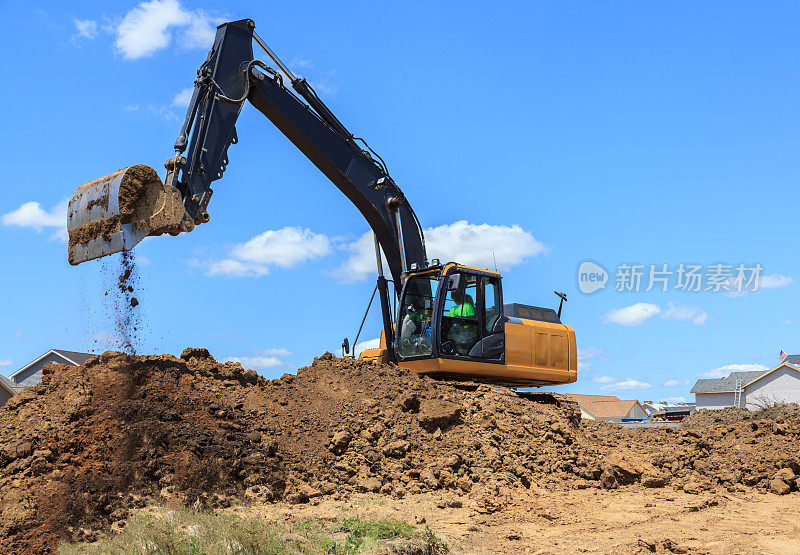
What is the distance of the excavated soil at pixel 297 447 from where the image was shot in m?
8.51

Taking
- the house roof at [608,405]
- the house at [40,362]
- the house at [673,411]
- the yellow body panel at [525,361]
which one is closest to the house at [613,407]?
the house roof at [608,405]

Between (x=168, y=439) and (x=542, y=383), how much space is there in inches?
297

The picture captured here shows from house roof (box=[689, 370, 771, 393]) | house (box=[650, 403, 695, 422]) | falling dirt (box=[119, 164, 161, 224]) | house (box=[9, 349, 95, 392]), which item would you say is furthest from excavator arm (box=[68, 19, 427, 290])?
house roof (box=[689, 370, 771, 393])

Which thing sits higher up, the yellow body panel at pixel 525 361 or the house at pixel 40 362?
the house at pixel 40 362

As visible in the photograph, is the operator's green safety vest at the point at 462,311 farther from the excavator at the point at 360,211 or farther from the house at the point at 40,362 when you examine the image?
the house at the point at 40,362

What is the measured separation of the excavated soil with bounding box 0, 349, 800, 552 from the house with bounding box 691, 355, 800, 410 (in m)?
30.5

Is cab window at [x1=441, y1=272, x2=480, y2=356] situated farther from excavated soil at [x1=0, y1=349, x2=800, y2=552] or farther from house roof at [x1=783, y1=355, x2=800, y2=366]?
house roof at [x1=783, y1=355, x2=800, y2=366]

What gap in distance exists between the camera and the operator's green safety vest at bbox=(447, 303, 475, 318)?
Result: 1231 cm

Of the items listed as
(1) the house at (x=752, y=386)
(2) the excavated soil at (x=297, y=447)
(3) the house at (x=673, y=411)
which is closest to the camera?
(2) the excavated soil at (x=297, y=447)

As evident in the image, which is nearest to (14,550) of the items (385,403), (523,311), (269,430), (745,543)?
(269,430)

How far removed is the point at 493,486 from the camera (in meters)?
9.49

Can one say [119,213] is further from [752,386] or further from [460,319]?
[752,386]

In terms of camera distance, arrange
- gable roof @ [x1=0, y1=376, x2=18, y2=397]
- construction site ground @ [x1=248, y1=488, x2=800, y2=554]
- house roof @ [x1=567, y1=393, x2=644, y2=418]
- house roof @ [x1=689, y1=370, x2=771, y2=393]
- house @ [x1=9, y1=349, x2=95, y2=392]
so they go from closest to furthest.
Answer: construction site ground @ [x1=248, y1=488, x2=800, y2=554] < gable roof @ [x1=0, y1=376, x2=18, y2=397] < house @ [x1=9, y1=349, x2=95, y2=392] < house roof @ [x1=689, y1=370, x2=771, y2=393] < house roof @ [x1=567, y1=393, x2=644, y2=418]

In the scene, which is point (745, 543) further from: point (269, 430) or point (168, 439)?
point (168, 439)
